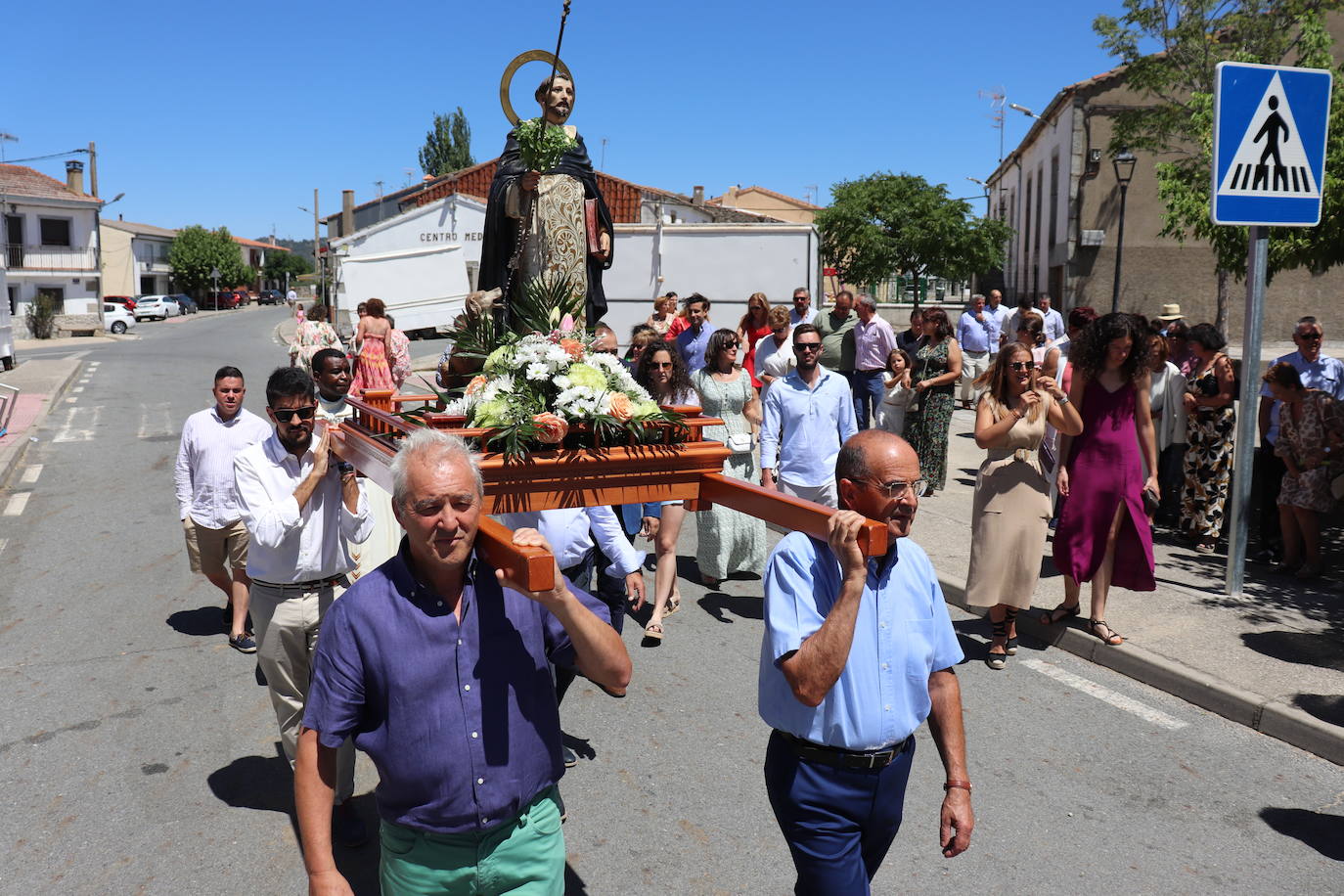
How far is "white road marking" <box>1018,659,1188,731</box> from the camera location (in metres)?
5.73

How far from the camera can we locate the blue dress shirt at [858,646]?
293cm

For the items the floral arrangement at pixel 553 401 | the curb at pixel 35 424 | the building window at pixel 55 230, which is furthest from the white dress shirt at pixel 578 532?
the building window at pixel 55 230

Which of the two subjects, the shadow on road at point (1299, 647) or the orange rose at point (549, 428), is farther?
the shadow on road at point (1299, 647)

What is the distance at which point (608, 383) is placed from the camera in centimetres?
354

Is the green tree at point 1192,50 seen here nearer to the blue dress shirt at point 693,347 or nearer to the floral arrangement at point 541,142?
the blue dress shirt at point 693,347

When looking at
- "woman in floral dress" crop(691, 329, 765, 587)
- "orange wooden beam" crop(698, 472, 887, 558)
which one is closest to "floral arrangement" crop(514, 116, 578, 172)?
"woman in floral dress" crop(691, 329, 765, 587)

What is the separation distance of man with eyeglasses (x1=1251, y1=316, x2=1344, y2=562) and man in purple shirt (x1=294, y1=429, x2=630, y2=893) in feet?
23.9

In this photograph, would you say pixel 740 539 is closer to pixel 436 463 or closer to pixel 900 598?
pixel 900 598

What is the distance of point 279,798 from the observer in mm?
4906

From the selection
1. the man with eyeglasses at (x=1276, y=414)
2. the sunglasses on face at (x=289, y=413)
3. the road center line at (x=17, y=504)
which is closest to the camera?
the sunglasses on face at (x=289, y=413)

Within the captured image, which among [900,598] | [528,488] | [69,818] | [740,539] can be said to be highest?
[528,488]

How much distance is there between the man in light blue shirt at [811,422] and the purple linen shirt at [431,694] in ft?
15.5

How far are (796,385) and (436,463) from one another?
498 centimetres

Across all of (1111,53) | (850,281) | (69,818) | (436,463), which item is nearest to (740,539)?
(69,818)
